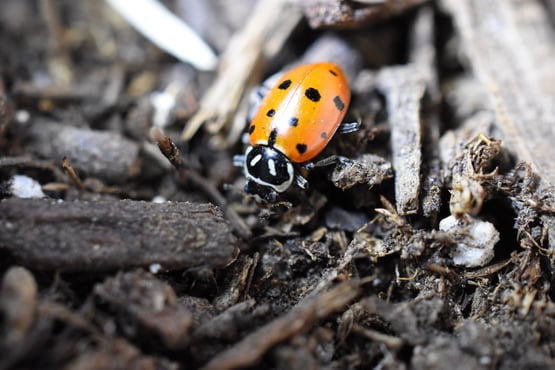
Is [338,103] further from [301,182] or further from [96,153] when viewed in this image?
[96,153]

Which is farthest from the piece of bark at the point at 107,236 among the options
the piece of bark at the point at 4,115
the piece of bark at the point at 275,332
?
the piece of bark at the point at 4,115

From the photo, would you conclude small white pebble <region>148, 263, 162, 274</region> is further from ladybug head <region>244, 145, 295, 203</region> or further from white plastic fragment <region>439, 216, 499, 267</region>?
white plastic fragment <region>439, 216, 499, 267</region>

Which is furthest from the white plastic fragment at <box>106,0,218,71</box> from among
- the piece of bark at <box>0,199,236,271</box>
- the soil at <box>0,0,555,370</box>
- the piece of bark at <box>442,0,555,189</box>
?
the piece of bark at <box>442,0,555,189</box>

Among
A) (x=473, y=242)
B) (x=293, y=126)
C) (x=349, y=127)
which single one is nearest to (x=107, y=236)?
(x=293, y=126)

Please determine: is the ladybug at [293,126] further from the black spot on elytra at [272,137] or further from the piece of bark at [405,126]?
the piece of bark at [405,126]

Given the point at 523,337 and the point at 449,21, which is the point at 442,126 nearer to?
the point at 449,21

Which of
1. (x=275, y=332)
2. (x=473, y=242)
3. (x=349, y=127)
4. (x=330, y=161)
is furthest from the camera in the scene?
(x=349, y=127)
